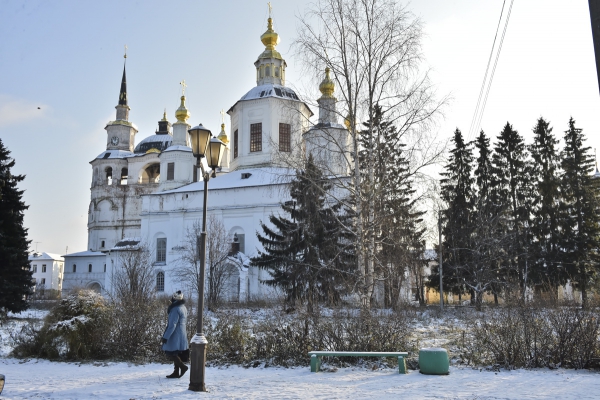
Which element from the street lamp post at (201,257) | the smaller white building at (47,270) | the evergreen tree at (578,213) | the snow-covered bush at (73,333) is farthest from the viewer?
the smaller white building at (47,270)

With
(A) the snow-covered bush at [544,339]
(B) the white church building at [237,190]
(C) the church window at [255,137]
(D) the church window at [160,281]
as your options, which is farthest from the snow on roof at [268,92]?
(A) the snow-covered bush at [544,339]

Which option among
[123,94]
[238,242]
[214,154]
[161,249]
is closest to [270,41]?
[238,242]

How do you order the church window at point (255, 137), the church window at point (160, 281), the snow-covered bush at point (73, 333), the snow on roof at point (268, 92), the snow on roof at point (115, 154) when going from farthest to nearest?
the snow on roof at point (115, 154) → the church window at point (255, 137) → the snow on roof at point (268, 92) → the church window at point (160, 281) → the snow-covered bush at point (73, 333)

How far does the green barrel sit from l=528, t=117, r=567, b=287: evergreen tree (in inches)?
843

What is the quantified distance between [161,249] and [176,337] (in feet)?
106

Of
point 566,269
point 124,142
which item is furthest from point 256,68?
point 566,269

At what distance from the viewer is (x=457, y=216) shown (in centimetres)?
2964

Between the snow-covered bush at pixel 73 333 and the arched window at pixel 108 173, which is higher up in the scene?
the arched window at pixel 108 173

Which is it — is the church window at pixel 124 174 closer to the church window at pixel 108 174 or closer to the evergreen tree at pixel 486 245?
the church window at pixel 108 174

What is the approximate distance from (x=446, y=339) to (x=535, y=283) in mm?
17594

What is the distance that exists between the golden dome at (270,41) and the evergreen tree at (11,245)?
2228cm

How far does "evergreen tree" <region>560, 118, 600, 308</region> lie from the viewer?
28.4 m

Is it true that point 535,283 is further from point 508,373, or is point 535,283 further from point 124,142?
point 124,142

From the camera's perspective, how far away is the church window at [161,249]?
39500mm
